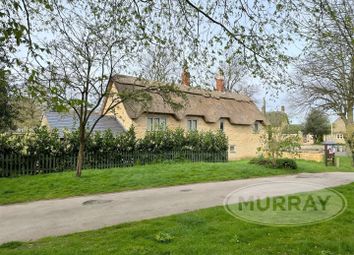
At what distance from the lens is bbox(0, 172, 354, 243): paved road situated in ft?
23.8

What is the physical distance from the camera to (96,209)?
9.27 meters

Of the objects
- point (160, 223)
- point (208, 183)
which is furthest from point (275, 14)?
point (208, 183)

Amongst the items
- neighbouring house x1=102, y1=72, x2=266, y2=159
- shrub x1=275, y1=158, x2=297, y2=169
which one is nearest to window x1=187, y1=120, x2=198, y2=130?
neighbouring house x1=102, y1=72, x2=266, y2=159

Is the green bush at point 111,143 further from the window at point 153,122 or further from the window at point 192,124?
the window at point 192,124

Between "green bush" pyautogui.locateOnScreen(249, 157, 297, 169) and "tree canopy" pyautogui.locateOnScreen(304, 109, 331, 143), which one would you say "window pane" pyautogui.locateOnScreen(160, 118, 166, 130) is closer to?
"green bush" pyautogui.locateOnScreen(249, 157, 297, 169)

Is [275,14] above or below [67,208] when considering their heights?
above

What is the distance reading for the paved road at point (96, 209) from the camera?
725cm

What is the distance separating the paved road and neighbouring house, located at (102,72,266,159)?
47.1 ft

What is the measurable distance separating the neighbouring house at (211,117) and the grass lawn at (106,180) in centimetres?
937

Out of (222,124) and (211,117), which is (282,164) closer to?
(211,117)

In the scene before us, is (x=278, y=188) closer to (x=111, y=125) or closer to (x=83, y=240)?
(x=83, y=240)

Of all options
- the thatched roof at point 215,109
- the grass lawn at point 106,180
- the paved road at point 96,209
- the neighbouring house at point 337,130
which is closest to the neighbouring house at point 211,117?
the thatched roof at point 215,109

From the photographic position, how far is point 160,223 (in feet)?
23.3

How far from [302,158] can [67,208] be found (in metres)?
27.3
